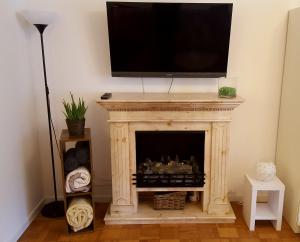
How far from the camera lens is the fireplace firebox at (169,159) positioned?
91.6 inches

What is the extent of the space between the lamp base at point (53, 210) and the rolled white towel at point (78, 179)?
1.42ft

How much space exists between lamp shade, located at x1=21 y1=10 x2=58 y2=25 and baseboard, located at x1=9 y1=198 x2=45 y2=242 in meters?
1.55

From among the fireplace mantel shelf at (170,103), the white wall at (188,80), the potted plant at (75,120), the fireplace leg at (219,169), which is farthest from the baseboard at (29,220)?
the fireplace leg at (219,169)

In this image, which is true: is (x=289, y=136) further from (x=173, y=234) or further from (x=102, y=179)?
(x=102, y=179)

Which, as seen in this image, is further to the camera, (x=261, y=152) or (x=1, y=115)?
(x=261, y=152)

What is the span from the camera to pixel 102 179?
104 inches

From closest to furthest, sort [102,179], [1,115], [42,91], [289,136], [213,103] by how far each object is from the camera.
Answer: [1,115], [213,103], [289,136], [42,91], [102,179]

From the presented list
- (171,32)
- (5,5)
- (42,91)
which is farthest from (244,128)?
(5,5)

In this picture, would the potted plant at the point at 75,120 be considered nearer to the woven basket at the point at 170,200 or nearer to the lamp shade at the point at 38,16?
the lamp shade at the point at 38,16

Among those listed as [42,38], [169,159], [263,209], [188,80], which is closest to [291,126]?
[263,209]

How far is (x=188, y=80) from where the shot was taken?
244cm

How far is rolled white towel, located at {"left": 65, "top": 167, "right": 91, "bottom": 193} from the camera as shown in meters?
2.15

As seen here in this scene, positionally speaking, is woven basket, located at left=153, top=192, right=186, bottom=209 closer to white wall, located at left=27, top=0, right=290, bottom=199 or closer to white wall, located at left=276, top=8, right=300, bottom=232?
white wall, located at left=27, top=0, right=290, bottom=199

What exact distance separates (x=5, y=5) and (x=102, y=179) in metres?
1.61
